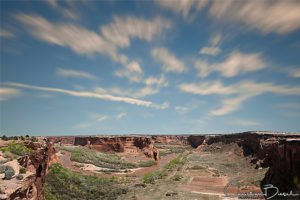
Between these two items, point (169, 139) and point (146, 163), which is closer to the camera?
point (146, 163)

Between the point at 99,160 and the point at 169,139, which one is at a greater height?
the point at 169,139

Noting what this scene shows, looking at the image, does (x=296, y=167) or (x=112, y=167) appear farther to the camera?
(x=112, y=167)

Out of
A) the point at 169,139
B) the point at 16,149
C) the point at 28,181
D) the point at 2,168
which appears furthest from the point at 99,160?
the point at 169,139

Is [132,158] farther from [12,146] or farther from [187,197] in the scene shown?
[12,146]

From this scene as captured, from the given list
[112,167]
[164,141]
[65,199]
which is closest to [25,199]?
[65,199]

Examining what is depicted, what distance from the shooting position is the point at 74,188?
32.8 meters

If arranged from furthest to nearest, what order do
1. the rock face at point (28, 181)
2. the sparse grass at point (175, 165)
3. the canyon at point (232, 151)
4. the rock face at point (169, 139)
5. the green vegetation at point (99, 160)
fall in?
the rock face at point (169, 139), the green vegetation at point (99, 160), the sparse grass at point (175, 165), the canyon at point (232, 151), the rock face at point (28, 181)

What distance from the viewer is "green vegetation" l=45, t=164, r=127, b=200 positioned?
2914cm

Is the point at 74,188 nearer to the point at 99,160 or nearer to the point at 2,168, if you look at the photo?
the point at 2,168

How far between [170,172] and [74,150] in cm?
2570

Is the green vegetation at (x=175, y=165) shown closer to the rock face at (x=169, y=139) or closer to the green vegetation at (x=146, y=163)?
the green vegetation at (x=146, y=163)

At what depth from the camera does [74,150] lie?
67.5 metres

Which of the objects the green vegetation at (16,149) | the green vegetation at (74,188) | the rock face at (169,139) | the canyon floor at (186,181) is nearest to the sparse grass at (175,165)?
the canyon floor at (186,181)

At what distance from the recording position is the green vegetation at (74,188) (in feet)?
95.6
